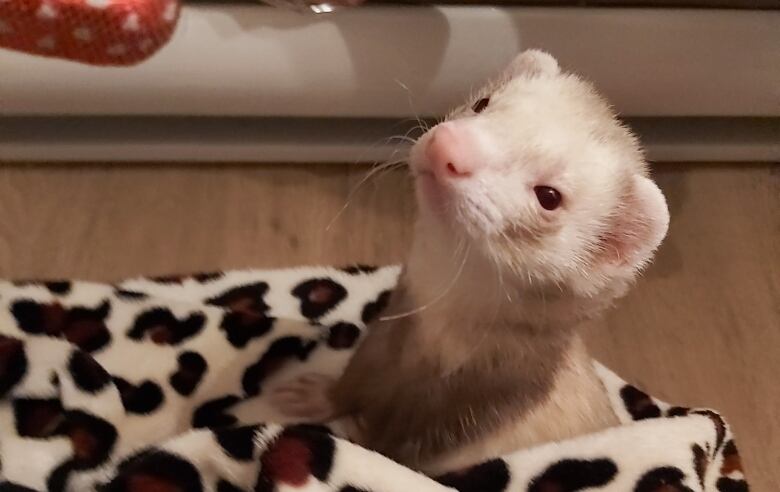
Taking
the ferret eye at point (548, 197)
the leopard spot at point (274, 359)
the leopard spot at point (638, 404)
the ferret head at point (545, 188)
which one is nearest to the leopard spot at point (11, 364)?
the leopard spot at point (274, 359)

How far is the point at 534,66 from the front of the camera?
78cm

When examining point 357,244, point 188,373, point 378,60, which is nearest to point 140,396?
point 188,373

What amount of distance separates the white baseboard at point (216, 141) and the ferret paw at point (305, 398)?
1.24 feet

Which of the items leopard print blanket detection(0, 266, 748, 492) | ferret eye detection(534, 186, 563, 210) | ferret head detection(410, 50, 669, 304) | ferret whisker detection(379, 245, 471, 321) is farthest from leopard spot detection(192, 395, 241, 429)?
ferret eye detection(534, 186, 563, 210)

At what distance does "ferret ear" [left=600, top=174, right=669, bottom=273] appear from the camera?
0.71m

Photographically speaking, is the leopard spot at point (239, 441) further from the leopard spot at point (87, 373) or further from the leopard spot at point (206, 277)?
the leopard spot at point (206, 277)

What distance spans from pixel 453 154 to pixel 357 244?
1.97ft

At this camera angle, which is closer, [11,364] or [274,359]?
[11,364]

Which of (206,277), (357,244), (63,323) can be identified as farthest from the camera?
(357,244)

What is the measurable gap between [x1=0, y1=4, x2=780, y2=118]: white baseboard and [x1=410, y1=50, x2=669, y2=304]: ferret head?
0.41 meters

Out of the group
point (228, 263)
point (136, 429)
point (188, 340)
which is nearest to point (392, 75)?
point (228, 263)

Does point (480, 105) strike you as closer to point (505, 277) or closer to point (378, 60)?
point (505, 277)

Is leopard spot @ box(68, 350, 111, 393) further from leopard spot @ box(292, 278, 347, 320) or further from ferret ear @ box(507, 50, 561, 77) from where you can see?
ferret ear @ box(507, 50, 561, 77)

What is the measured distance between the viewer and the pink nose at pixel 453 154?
0.65 meters
